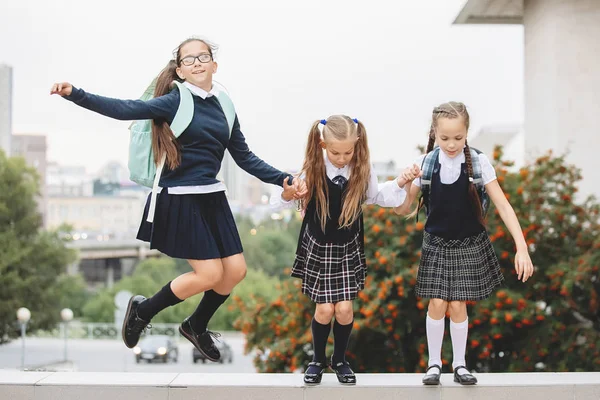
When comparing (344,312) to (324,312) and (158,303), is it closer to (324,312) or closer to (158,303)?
(324,312)

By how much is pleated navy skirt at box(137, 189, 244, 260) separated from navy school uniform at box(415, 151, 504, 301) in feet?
3.61

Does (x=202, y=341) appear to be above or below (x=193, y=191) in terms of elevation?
below

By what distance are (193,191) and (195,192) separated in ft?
0.04

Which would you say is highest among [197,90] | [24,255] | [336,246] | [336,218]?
[197,90]

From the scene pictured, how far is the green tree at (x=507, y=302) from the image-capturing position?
8.16 m

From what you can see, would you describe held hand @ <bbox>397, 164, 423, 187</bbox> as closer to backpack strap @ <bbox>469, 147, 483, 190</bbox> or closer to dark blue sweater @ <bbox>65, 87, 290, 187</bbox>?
backpack strap @ <bbox>469, 147, 483, 190</bbox>

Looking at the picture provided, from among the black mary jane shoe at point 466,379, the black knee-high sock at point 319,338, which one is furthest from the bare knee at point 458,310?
the black knee-high sock at point 319,338

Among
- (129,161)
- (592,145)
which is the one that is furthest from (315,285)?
(592,145)

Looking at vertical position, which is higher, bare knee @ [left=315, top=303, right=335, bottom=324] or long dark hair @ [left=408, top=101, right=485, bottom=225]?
long dark hair @ [left=408, top=101, right=485, bottom=225]

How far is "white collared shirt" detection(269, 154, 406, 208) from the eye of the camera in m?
4.20

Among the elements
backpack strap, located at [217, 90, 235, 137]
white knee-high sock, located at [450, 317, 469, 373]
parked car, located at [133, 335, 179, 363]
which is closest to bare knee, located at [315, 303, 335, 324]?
white knee-high sock, located at [450, 317, 469, 373]

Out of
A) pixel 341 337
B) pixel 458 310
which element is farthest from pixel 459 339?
pixel 341 337

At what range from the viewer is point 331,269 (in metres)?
4.18

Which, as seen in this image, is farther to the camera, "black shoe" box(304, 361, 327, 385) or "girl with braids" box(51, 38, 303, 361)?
"black shoe" box(304, 361, 327, 385)
